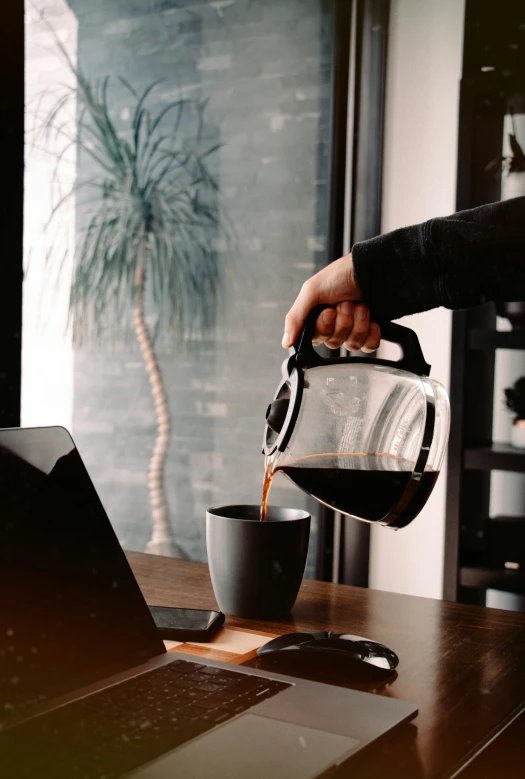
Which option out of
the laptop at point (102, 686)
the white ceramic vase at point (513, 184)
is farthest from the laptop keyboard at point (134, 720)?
the white ceramic vase at point (513, 184)

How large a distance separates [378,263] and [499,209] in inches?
6.3

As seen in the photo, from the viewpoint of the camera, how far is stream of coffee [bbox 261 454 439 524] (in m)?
0.74

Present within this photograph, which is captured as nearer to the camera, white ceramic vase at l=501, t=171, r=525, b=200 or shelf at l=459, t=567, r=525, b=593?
shelf at l=459, t=567, r=525, b=593

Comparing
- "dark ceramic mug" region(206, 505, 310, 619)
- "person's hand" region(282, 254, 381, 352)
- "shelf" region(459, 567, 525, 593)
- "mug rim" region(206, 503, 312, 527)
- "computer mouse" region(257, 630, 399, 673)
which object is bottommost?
"shelf" region(459, 567, 525, 593)

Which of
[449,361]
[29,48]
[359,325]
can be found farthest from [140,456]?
[359,325]

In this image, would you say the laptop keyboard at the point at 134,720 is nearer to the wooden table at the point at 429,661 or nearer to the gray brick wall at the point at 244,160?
the wooden table at the point at 429,661

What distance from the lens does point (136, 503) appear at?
2.53m

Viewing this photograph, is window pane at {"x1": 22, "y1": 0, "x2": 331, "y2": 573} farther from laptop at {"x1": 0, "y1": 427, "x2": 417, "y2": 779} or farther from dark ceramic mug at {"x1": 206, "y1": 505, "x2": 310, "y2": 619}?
laptop at {"x1": 0, "y1": 427, "x2": 417, "y2": 779}

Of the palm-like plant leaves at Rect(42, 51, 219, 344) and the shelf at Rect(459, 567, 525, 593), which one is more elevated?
the palm-like plant leaves at Rect(42, 51, 219, 344)

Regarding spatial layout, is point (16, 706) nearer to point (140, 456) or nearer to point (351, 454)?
point (351, 454)

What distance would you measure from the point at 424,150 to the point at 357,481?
1.82 m

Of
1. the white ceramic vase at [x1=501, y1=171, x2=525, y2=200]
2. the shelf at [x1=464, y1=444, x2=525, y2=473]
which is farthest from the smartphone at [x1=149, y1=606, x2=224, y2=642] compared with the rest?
the white ceramic vase at [x1=501, y1=171, x2=525, y2=200]

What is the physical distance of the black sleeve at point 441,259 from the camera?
2.95ft

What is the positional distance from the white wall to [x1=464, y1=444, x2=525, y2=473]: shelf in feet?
0.72
